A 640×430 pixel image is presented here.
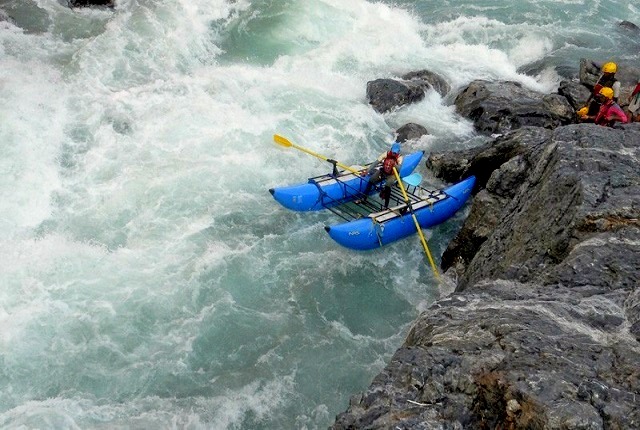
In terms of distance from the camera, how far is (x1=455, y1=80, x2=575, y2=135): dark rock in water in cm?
1220

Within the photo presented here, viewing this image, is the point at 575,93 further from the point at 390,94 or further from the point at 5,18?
the point at 5,18

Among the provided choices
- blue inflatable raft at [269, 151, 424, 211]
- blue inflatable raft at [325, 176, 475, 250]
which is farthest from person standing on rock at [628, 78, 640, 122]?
blue inflatable raft at [269, 151, 424, 211]

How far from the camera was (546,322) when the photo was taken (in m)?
4.09

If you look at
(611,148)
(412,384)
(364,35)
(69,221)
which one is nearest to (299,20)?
(364,35)

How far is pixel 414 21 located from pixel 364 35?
97.4 inches

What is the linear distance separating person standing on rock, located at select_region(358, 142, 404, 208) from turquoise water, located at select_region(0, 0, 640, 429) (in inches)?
39.2

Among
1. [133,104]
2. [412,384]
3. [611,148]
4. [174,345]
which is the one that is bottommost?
[174,345]

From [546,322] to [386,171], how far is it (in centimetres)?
552

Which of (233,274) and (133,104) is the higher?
(133,104)

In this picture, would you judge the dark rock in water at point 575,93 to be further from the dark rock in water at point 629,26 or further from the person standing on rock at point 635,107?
the dark rock in water at point 629,26

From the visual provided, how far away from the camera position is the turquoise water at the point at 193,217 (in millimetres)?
6531

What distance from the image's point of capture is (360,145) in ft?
38.1

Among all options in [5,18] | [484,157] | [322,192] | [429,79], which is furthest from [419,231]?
[5,18]

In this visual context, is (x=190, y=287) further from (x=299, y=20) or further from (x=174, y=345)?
(x=299, y=20)
